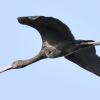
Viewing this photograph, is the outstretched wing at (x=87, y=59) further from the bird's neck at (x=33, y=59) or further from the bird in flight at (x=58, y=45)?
the bird's neck at (x=33, y=59)

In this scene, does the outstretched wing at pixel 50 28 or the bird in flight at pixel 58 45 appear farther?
the bird in flight at pixel 58 45

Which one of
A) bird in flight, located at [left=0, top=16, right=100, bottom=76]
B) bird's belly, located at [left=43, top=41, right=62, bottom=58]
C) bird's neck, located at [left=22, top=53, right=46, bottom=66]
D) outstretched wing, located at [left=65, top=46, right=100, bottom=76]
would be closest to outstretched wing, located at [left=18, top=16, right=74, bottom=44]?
bird in flight, located at [left=0, top=16, right=100, bottom=76]

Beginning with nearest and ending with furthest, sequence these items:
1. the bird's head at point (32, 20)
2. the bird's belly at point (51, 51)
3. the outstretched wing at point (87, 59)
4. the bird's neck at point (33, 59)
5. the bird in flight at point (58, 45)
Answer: the bird's head at point (32, 20) → the bird in flight at point (58, 45) → the bird's belly at point (51, 51) → the bird's neck at point (33, 59) → the outstretched wing at point (87, 59)

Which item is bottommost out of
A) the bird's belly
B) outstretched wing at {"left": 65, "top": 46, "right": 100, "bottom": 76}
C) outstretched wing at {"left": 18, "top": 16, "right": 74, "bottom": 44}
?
outstretched wing at {"left": 65, "top": 46, "right": 100, "bottom": 76}

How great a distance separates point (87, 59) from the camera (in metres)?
69.9

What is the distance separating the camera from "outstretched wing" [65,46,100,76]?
69188mm

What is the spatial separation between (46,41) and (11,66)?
8.88 ft

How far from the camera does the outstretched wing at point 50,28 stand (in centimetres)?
6612

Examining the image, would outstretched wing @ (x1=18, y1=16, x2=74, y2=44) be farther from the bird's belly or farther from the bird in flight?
the bird's belly

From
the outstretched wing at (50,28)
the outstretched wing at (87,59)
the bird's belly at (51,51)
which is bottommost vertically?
the outstretched wing at (87,59)

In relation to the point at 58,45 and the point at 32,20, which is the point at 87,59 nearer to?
the point at 58,45

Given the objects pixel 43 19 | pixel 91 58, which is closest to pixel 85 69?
pixel 91 58

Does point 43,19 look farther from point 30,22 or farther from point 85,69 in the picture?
point 85,69

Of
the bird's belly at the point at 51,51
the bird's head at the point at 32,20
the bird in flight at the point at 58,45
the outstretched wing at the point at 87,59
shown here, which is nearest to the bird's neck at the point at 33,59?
the bird in flight at the point at 58,45
